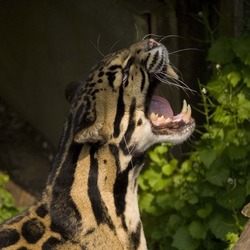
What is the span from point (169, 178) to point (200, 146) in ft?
2.10

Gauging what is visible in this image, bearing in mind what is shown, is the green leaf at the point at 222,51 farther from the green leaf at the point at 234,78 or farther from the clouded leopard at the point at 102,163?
the clouded leopard at the point at 102,163

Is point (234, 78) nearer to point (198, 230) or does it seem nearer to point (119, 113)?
point (198, 230)

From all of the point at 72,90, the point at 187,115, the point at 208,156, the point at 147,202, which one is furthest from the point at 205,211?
the point at 72,90

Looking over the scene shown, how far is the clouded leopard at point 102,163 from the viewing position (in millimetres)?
5547

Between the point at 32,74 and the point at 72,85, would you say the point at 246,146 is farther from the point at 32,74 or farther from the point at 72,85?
the point at 32,74

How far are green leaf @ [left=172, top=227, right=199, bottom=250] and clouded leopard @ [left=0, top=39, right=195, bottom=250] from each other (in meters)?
2.05

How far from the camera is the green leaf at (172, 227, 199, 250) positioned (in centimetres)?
781

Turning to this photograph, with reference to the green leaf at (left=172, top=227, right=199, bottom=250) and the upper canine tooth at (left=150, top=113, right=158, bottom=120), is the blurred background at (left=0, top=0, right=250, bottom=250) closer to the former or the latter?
the green leaf at (left=172, top=227, right=199, bottom=250)

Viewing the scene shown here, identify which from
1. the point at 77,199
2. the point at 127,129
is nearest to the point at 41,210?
the point at 77,199

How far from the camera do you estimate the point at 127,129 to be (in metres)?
5.65

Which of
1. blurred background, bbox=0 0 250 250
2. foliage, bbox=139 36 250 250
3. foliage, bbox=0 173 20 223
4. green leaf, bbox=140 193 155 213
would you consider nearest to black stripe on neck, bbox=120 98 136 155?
blurred background, bbox=0 0 250 250

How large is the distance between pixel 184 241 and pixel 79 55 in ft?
7.71

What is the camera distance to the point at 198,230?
7.79 m

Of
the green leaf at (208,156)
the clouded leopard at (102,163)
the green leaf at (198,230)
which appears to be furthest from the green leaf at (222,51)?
the clouded leopard at (102,163)
